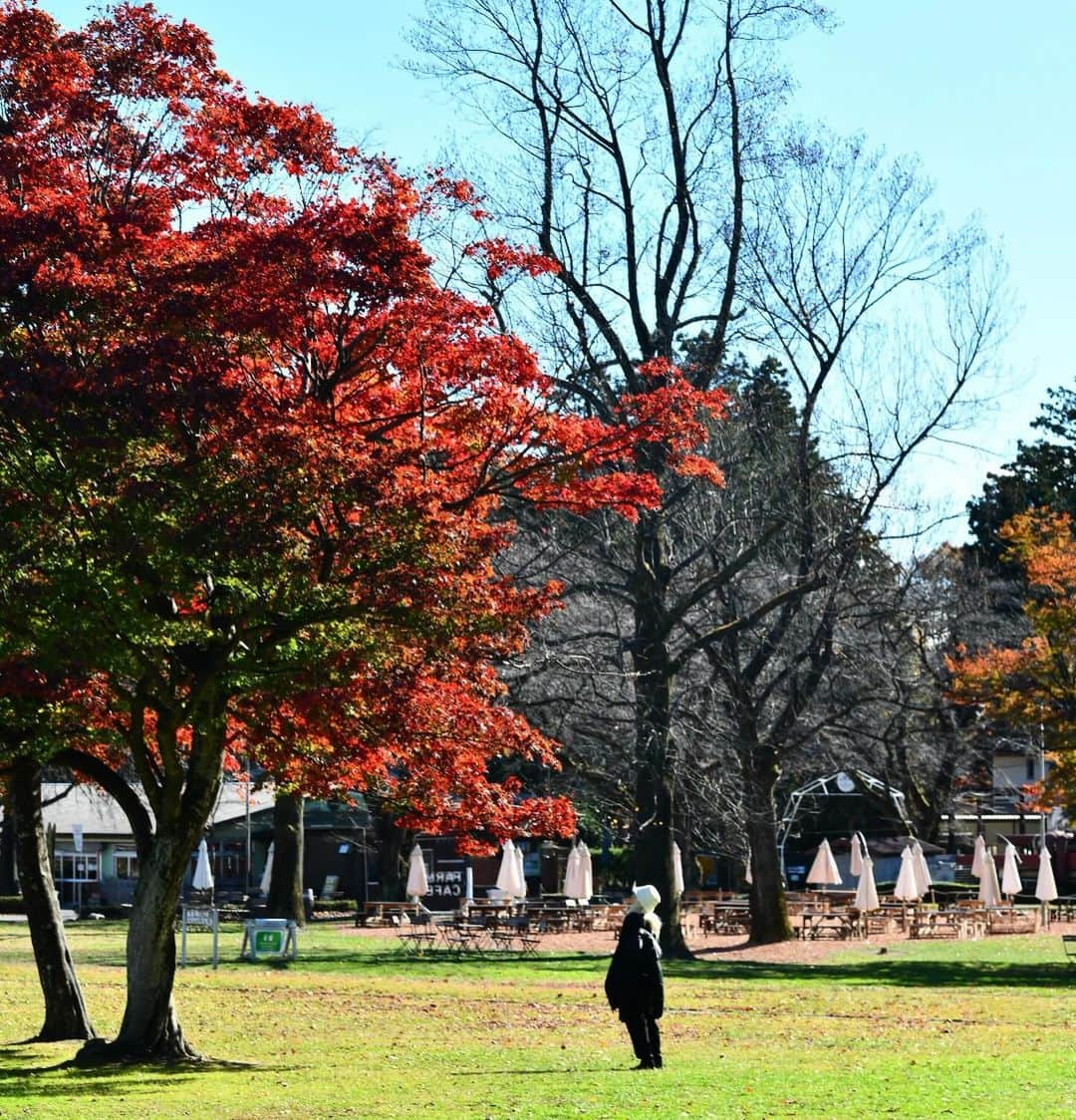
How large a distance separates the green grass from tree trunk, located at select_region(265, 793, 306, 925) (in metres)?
7.42

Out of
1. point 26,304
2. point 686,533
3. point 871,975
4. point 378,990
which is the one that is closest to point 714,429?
point 686,533

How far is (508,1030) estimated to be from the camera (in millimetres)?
18297

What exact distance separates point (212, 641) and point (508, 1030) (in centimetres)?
603

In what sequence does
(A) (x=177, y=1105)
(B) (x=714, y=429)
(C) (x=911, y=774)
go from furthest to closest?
(C) (x=911, y=774)
(B) (x=714, y=429)
(A) (x=177, y=1105)

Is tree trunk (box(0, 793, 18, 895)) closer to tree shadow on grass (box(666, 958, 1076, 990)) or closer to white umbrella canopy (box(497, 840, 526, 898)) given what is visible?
white umbrella canopy (box(497, 840, 526, 898))

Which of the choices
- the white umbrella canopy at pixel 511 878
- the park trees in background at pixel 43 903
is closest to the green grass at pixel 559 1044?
the park trees in background at pixel 43 903

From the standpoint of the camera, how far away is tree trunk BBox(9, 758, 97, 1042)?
56.2 ft

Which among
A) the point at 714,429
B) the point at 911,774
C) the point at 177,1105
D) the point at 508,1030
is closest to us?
the point at 177,1105

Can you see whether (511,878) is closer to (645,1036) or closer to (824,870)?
(824,870)

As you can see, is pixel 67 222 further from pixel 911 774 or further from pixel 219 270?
pixel 911 774

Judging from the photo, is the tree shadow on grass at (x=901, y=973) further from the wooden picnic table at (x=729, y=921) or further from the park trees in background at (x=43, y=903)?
the park trees in background at (x=43, y=903)

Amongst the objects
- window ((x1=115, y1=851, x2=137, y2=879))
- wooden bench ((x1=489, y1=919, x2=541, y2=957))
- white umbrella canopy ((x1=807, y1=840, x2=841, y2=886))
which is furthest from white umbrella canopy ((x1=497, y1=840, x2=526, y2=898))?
window ((x1=115, y1=851, x2=137, y2=879))

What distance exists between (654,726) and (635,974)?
16677 millimetres

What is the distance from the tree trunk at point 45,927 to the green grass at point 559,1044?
12.1 inches
